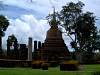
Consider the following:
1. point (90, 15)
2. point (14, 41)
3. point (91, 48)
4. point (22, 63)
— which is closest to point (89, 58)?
point (91, 48)

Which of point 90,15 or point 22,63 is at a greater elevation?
point 90,15

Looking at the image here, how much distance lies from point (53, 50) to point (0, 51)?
9157 millimetres

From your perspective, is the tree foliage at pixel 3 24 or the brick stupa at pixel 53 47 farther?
the tree foliage at pixel 3 24

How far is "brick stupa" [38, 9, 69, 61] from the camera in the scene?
58125mm

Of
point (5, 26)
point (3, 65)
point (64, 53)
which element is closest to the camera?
point (3, 65)

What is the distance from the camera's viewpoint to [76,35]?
68312 millimetres

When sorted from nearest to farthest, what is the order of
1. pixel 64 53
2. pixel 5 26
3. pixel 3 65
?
pixel 3 65, pixel 64 53, pixel 5 26

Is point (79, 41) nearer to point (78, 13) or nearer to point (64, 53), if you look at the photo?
point (78, 13)

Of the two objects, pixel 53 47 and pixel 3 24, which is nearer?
pixel 53 47

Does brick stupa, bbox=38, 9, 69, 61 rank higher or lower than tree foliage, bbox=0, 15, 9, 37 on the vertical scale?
lower

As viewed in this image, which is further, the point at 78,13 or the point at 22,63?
the point at 78,13

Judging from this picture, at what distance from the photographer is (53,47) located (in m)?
59.6

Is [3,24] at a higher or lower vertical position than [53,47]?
higher

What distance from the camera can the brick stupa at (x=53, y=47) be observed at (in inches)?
2288
